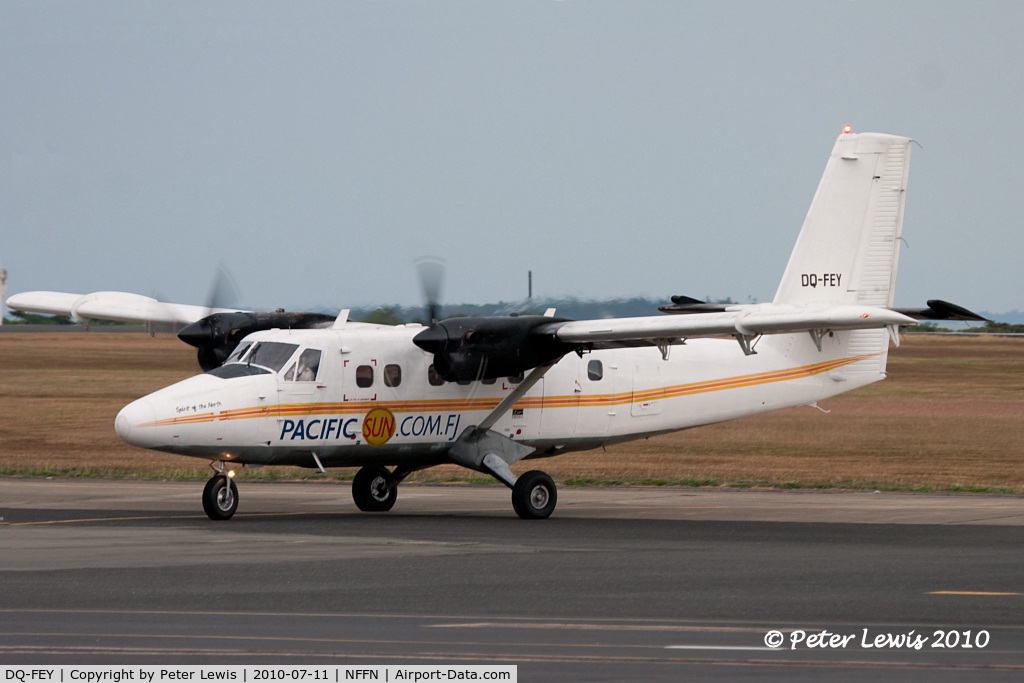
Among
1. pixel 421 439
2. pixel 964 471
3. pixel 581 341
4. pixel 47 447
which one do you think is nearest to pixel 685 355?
pixel 581 341

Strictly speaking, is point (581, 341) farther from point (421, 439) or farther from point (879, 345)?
point (879, 345)

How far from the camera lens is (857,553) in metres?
17.3

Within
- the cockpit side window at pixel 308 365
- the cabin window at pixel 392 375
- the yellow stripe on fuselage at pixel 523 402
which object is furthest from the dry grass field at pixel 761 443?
the cockpit side window at pixel 308 365

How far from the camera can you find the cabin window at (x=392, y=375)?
22.0 metres

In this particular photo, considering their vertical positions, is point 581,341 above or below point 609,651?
above

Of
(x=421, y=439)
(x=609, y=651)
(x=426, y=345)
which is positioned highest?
(x=426, y=345)

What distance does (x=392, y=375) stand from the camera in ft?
72.4

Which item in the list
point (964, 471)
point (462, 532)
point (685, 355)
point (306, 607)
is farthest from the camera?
point (964, 471)

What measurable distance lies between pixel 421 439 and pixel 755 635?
11.5 meters

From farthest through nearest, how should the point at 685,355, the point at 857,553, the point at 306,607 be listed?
the point at 685,355
the point at 857,553
the point at 306,607

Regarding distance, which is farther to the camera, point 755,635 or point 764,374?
point 764,374

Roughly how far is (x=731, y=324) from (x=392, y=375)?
5.57 metres

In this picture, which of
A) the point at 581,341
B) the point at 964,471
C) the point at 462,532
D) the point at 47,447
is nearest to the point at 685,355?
the point at 581,341

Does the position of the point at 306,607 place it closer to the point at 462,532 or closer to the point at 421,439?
the point at 462,532
